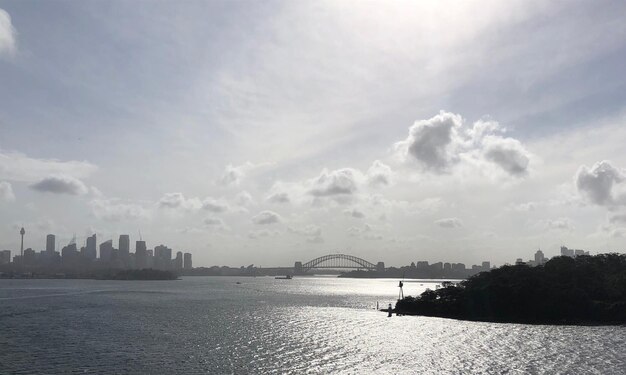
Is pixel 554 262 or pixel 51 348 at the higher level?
pixel 554 262

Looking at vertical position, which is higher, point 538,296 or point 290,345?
point 538,296

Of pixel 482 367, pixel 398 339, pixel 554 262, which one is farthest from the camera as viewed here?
pixel 554 262

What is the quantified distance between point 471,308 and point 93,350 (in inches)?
3239

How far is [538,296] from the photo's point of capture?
10956 centimetres

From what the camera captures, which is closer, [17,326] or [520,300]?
[17,326]

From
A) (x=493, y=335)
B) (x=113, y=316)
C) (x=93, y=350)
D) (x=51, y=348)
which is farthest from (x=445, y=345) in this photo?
(x=113, y=316)

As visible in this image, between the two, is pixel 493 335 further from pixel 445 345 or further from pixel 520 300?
pixel 520 300

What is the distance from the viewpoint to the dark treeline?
106000mm

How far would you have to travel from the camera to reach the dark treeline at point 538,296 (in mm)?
106000

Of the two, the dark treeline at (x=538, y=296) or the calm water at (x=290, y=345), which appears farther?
the dark treeline at (x=538, y=296)

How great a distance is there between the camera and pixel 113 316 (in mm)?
105438

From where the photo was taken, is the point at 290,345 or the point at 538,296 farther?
the point at 538,296

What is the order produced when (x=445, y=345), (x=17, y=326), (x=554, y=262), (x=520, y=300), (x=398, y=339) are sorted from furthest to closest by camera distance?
1. (x=554, y=262)
2. (x=520, y=300)
3. (x=17, y=326)
4. (x=398, y=339)
5. (x=445, y=345)

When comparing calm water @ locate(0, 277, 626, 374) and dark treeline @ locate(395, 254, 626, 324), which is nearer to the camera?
calm water @ locate(0, 277, 626, 374)
